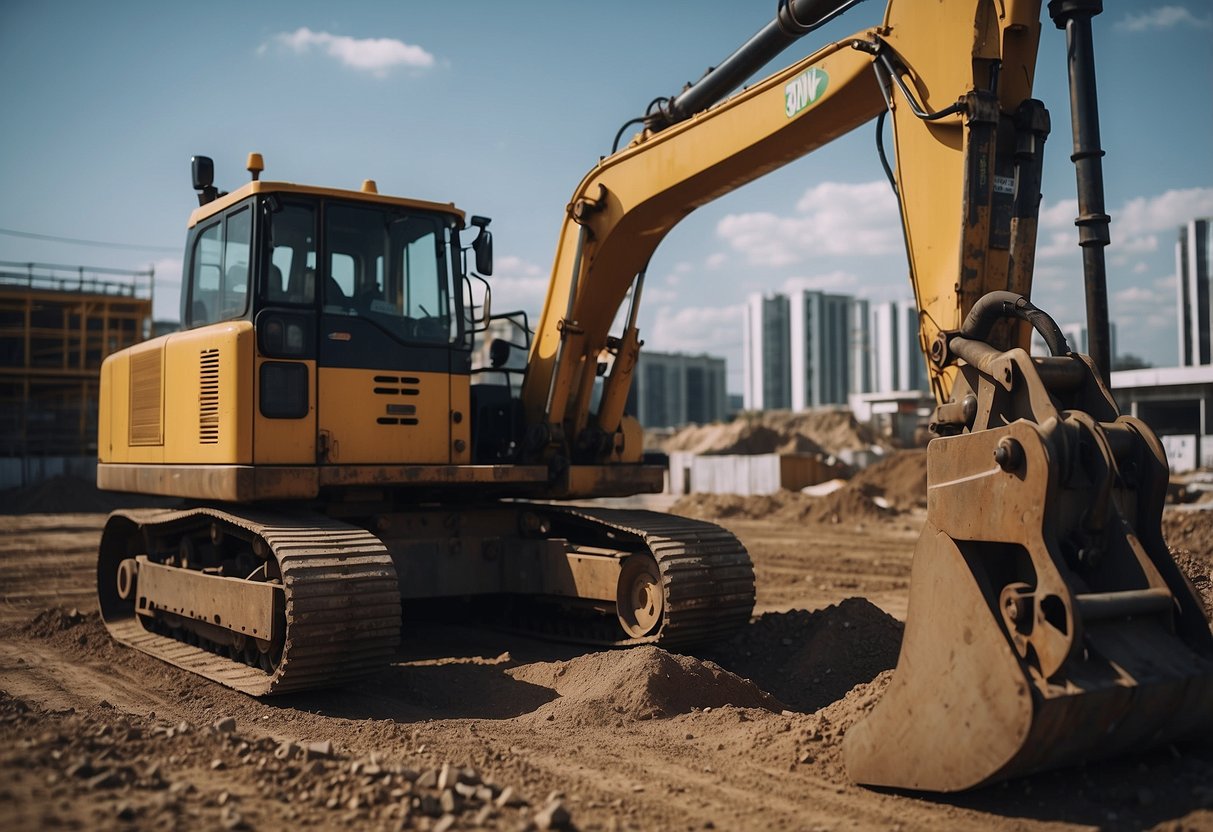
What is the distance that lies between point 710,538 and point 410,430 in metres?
2.30

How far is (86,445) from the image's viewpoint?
30.6m

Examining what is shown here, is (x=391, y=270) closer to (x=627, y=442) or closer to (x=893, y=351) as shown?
(x=627, y=442)

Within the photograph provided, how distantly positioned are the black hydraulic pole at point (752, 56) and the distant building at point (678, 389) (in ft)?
204

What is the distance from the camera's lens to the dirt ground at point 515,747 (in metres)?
4.03

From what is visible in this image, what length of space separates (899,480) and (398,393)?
2109 centimetres

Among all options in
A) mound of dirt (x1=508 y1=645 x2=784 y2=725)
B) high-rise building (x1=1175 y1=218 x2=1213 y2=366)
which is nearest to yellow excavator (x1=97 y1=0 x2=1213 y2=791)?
mound of dirt (x1=508 y1=645 x2=784 y2=725)

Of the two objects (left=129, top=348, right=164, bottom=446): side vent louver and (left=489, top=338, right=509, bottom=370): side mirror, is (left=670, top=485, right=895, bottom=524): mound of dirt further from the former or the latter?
(left=129, top=348, right=164, bottom=446): side vent louver

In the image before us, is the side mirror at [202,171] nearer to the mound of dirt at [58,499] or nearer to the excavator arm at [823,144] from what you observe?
the excavator arm at [823,144]

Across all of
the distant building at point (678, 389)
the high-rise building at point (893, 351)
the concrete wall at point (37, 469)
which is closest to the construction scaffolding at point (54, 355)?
the concrete wall at point (37, 469)

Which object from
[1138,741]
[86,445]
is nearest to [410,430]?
[1138,741]

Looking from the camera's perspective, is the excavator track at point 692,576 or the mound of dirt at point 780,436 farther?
the mound of dirt at point 780,436

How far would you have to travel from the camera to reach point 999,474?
4.24 m

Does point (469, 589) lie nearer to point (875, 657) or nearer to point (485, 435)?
point (485, 435)

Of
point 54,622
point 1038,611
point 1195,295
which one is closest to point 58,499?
point 54,622
